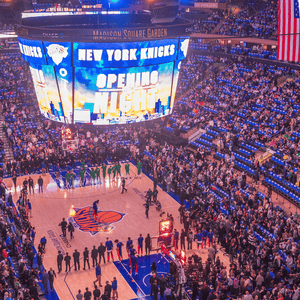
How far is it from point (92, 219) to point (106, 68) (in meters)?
9.52

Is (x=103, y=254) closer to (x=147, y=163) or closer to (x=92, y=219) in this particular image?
(x=92, y=219)

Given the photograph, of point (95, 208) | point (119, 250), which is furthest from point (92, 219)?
point (119, 250)

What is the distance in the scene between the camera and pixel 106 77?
89.9 ft

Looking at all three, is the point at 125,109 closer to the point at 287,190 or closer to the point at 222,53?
the point at 287,190

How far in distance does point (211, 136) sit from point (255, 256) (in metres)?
16.4

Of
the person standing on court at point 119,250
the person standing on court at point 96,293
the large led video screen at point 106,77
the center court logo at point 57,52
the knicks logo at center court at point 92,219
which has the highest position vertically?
the center court logo at point 57,52

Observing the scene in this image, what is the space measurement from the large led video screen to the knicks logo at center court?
5.88 meters

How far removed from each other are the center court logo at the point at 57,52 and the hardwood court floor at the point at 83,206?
9.53 m

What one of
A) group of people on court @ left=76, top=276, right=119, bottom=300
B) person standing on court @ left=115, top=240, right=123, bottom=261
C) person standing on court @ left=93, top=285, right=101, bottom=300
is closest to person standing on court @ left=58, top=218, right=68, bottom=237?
person standing on court @ left=115, top=240, right=123, bottom=261

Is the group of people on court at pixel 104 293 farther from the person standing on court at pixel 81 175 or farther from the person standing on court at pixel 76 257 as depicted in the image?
the person standing on court at pixel 81 175

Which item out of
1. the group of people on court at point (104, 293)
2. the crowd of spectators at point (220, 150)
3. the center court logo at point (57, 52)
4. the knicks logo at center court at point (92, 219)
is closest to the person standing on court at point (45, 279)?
the crowd of spectators at point (220, 150)

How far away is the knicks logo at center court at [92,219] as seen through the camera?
26391mm

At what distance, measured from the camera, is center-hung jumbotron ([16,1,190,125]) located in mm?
26141

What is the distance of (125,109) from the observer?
92.4 ft
